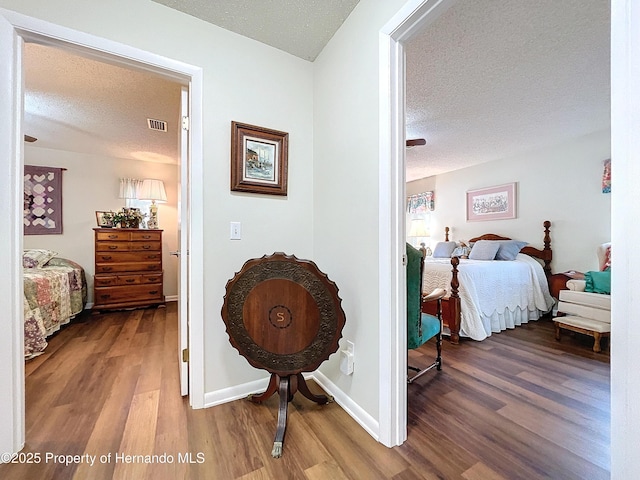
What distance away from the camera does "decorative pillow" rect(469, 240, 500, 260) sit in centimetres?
387

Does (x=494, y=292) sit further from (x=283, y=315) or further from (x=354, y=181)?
(x=283, y=315)

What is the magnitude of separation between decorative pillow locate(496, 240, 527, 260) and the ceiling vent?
465 cm

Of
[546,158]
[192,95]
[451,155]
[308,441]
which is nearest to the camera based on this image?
[308,441]

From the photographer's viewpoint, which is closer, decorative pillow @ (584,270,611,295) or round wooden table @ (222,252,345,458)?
round wooden table @ (222,252,345,458)

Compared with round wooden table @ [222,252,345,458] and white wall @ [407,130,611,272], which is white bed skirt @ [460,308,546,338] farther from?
round wooden table @ [222,252,345,458]

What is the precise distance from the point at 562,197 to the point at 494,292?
1.95 m

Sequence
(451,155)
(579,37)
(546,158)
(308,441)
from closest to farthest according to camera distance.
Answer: (308,441) < (579,37) < (546,158) < (451,155)

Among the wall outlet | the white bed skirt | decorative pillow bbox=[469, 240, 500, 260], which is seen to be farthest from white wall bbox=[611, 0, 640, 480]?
decorative pillow bbox=[469, 240, 500, 260]

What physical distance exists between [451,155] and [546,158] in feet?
→ 4.07

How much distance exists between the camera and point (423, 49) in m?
1.92

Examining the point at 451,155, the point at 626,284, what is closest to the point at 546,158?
the point at 451,155

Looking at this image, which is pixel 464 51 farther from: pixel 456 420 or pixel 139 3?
pixel 456 420

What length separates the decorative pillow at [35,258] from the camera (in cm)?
319

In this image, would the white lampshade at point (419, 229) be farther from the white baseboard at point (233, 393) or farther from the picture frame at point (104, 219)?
the picture frame at point (104, 219)
